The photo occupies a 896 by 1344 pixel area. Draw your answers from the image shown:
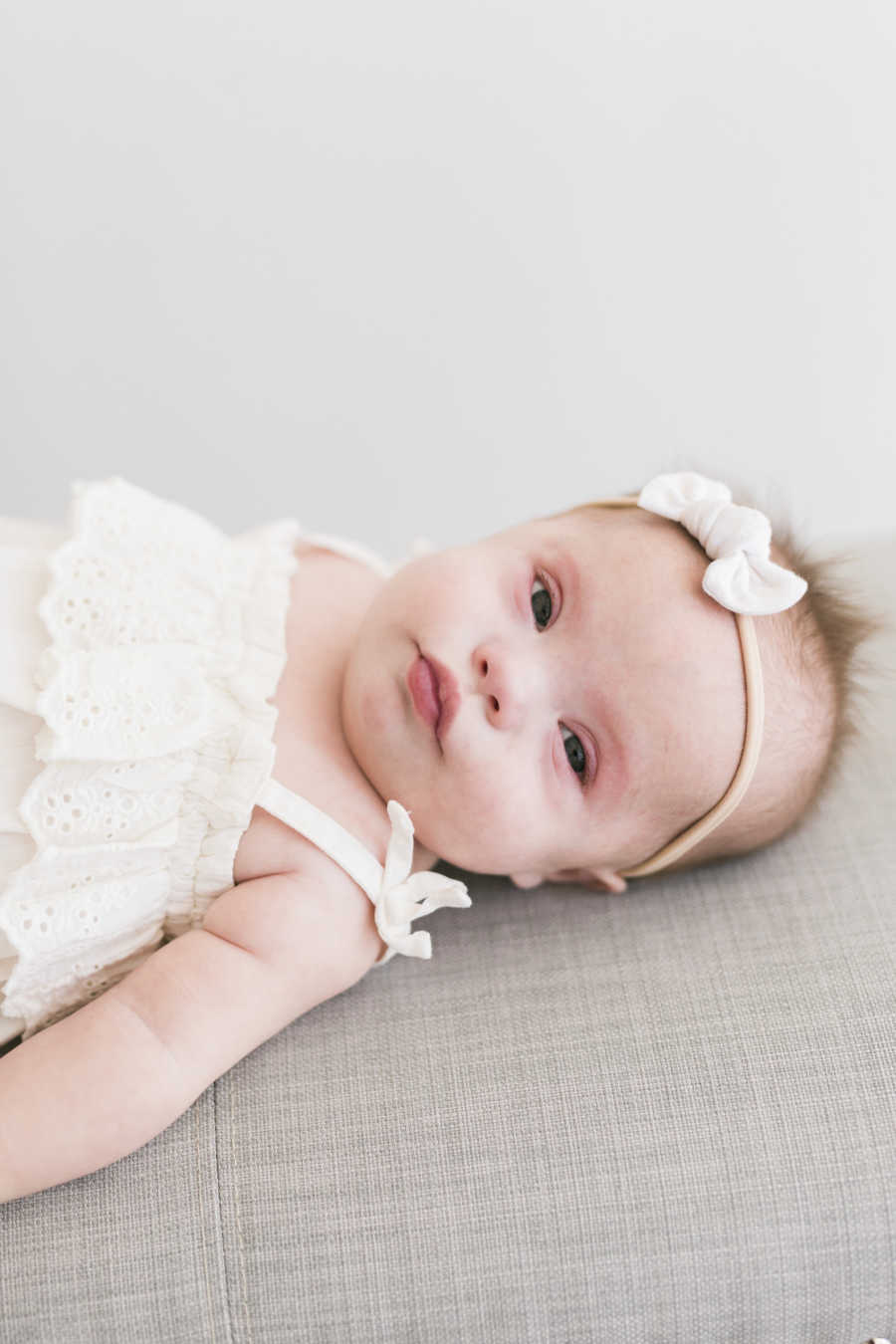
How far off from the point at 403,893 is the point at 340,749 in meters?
0.20

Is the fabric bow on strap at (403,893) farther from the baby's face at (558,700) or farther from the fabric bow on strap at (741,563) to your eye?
the fabric bow on strap at (741,563)

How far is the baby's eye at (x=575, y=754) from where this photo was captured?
1.37 m

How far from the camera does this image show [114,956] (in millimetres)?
1299

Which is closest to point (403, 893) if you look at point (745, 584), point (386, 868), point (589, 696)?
point (386, 868)

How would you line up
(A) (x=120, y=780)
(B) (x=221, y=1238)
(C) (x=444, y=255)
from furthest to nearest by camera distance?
(C) (x=444, y=255)
(A) (x=120, y=780)
(B) (x=221, y=1238)

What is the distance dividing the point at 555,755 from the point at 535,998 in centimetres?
27

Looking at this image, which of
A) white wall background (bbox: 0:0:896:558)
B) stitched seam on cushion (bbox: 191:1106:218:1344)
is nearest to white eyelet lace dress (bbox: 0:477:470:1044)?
stitched seam on cushion (bbox: 191:1106:218:1344)

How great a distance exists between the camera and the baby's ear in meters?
1.46

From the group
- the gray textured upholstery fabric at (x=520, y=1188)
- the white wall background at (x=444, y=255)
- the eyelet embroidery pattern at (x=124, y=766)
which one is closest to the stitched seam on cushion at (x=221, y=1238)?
the gray textured upholstery fabric at (x=520, y=1188)

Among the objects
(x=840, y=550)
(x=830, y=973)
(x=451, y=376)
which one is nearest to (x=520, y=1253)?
(x=830, y=973)

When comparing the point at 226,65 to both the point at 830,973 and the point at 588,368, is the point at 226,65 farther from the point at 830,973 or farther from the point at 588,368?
the point at 830,973

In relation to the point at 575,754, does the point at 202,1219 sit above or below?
below

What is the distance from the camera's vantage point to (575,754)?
4.51 feet

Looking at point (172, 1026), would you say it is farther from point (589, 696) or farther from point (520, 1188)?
point (589, 696)
